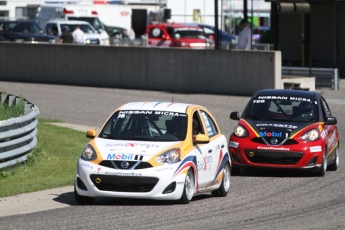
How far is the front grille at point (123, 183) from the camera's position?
11.4 metres

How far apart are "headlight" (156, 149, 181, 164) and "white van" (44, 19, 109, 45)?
34.7 meters

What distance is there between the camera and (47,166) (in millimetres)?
15938

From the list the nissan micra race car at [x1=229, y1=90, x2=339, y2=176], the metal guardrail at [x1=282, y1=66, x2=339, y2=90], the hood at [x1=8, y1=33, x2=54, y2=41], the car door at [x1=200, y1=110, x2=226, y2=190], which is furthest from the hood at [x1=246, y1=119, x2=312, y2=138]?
the hood at [x1=8, y1=33, x2=54, y2=41]

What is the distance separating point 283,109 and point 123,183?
18.3 feet

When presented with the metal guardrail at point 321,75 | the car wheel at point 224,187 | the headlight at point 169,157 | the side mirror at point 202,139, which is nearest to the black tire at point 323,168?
the car wheel at point 224,187

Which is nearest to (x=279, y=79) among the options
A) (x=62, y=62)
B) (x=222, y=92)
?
(x=222, y=92)

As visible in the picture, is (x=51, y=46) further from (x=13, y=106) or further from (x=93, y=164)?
(x=93, y=164)

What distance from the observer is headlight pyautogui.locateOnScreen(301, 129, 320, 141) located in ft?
50.1

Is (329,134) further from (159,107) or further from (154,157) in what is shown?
(154,157)

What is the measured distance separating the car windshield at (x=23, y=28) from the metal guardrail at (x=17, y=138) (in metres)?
28.4

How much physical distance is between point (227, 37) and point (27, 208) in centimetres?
4051

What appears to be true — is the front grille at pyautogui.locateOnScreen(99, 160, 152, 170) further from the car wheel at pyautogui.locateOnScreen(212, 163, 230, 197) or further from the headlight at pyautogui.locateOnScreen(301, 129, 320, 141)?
the headlight at pyautogui.locateOnScreen(301, 129, 320, 141)

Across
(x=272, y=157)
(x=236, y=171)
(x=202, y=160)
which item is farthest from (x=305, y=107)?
(x=202, y=160)

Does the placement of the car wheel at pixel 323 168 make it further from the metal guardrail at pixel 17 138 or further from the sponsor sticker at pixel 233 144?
the metal guardrail at pixel 17 138
